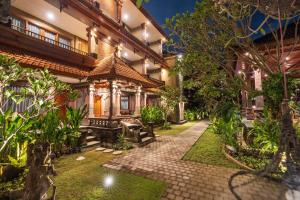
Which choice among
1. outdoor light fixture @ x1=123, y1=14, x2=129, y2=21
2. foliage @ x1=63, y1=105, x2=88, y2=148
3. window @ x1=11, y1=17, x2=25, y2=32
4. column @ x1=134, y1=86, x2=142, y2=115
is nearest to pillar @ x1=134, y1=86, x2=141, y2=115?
column @ x1=134, y1=86, x2=142, y2=115

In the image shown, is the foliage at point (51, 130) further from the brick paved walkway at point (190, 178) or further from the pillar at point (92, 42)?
the pillar at point (92, 42)

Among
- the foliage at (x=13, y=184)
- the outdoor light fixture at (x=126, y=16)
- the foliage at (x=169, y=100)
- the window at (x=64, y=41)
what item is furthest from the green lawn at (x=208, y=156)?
the outdoor light fixture at (x=126, y=16)

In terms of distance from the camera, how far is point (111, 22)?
1284cm

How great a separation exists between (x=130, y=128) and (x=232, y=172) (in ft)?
19.3

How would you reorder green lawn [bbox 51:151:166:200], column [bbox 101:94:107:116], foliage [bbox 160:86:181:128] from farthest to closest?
foliage [bbox 160:86:181:128]
column [bbox 101:94:107:116]
green lawn [bbox 51:151:166:200]

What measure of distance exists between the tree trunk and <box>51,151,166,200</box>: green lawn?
832mm

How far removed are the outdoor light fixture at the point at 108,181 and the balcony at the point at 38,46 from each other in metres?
7.40

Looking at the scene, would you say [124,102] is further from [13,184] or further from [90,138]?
[13,184]

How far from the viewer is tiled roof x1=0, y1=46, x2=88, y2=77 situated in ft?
23.0

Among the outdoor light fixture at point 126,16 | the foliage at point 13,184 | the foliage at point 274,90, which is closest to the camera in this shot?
the foliage at point 13,184

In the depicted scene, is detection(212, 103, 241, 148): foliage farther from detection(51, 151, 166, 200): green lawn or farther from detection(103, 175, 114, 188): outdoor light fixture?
detection(103, 175, 114, 188): outdoor light fixture

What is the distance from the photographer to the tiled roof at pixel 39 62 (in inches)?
276

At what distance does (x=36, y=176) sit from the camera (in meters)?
3.03

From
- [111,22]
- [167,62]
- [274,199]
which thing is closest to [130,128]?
[274,199]
